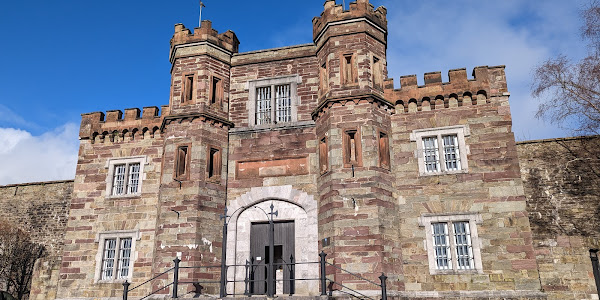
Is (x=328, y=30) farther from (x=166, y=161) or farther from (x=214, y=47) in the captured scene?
(x=166, y=161)

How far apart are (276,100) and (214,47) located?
9.74ft

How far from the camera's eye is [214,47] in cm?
1766

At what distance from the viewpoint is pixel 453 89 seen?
625 inches

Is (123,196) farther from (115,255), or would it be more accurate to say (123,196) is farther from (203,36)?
(203,36)

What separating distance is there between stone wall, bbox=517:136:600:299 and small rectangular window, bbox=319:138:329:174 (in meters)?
7.37

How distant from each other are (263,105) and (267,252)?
5.17 meters

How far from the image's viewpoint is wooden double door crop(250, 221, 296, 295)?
1530 cm

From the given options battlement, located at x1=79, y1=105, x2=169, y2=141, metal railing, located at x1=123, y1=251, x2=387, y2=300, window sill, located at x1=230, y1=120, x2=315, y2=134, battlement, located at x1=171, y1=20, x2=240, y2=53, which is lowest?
metal railing, located at x1=123, y1=251, x2=387, y2=300

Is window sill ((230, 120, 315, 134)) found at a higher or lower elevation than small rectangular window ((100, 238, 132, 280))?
higher

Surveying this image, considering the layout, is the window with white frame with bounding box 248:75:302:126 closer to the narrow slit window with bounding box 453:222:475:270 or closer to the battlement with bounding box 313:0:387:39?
the battlement with bounding box 313:0:387:39

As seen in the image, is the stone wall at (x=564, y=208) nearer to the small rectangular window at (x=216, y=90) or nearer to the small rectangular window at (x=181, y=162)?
the small rectangular window at (x=216, y=90)

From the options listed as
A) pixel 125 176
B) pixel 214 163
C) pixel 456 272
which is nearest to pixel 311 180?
pixel 214 163

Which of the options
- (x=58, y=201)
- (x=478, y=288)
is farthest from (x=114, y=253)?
(x=478, y=288)

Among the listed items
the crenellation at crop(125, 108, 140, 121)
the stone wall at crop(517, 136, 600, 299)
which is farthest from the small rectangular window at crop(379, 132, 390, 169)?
the crenellation at crop(125, 108, 140, 121)
